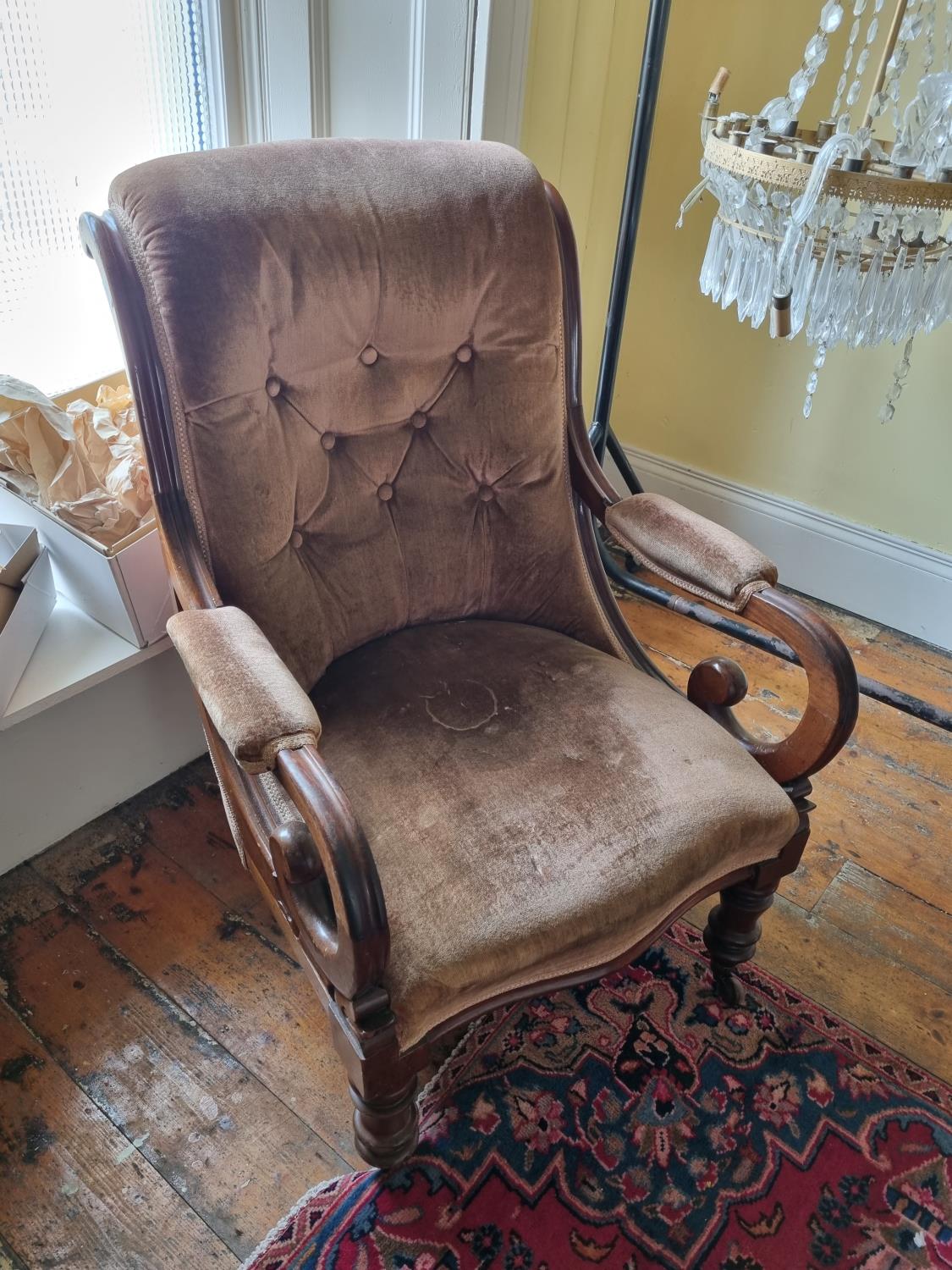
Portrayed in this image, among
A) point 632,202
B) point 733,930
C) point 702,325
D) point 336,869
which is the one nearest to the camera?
point 336,869

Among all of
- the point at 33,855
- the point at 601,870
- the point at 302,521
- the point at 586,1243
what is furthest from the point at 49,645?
the point at 586,1243

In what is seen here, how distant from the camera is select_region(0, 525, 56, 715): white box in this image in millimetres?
1178

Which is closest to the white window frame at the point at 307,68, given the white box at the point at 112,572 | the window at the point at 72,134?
the window at the point at 72,134

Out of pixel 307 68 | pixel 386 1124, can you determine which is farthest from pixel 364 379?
pixel 386 1124

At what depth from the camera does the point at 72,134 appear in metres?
1.31

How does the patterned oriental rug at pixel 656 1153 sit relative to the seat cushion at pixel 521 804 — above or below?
below

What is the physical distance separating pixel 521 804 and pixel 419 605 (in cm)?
35

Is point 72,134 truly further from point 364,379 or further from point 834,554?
point 834,554

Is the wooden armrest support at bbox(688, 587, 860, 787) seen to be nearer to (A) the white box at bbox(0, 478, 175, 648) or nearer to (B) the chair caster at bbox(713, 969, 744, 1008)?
(B) the chair caster at bbox(713, 969, 744, 1008)

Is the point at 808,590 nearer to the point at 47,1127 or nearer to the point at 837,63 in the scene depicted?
the point at 837,63

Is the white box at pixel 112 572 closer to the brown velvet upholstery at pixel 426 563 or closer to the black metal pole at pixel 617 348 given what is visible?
the brown velvet upholstery at pixel 426 563

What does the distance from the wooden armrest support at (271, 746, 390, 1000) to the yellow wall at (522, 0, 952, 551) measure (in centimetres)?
138

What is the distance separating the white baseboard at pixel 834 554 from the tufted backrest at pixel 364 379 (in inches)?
37.2

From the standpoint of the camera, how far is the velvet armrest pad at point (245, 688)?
0.76 meters
